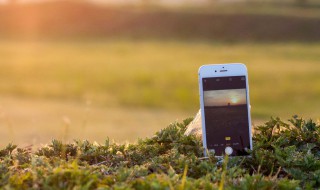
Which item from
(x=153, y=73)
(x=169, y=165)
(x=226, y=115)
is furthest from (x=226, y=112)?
(x=153, y=73)

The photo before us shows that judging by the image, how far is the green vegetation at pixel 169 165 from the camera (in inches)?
153

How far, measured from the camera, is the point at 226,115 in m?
5.12

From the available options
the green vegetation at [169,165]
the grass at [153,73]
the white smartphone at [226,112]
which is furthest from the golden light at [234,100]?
the grass at [153,73]

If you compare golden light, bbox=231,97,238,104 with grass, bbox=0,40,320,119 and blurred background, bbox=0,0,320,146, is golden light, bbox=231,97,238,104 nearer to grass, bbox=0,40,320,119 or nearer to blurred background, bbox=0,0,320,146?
blurred background, bbox=0,0,320,146

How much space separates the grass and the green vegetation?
17837mm

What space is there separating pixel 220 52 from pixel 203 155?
45.3 metres

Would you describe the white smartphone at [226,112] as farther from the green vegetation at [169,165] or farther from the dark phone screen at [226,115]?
the green vegetation at [169,165]

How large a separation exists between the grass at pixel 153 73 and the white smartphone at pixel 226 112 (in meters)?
17.8

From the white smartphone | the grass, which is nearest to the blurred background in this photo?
the grass

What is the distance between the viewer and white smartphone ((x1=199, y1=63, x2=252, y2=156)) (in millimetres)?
5062

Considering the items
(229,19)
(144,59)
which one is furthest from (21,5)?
(144,59)

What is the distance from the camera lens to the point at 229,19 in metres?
68.5

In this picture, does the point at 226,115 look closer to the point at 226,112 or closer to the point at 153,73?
the point at 226,112

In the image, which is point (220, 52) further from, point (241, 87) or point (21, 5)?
point (241, 87)
